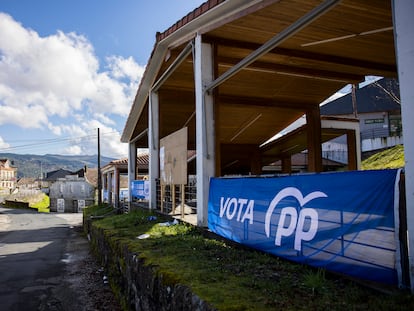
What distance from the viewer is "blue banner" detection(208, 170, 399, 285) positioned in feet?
10.2

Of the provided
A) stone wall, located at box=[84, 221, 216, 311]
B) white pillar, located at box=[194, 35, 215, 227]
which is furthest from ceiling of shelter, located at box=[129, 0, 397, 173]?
stone wall, located at box=[84, 221, 216, 311]

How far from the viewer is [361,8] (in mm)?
5723

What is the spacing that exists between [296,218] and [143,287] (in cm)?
239

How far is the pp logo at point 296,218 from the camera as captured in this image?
3885 mm

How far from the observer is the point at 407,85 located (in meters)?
3.04

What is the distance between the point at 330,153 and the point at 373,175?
2184 cm

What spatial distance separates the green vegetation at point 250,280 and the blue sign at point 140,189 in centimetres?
720

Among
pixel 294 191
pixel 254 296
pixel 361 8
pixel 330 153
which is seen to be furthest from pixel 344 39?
pixel 330 153

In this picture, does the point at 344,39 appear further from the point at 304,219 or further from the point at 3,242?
the point at 3,242

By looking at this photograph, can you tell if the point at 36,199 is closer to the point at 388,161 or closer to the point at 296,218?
the point at 388,161

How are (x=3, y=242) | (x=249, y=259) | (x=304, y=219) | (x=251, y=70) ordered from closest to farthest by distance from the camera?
(x=304, y=219) → (x=249, y=259) → (x=251, y=70) → (x=3, y=242)

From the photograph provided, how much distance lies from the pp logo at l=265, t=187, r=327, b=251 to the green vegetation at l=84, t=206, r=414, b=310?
324mm

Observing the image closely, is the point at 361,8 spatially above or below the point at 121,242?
above

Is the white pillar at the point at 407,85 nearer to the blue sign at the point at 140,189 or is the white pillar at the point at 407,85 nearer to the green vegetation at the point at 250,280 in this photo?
the green vegetation at the point at 250,280
